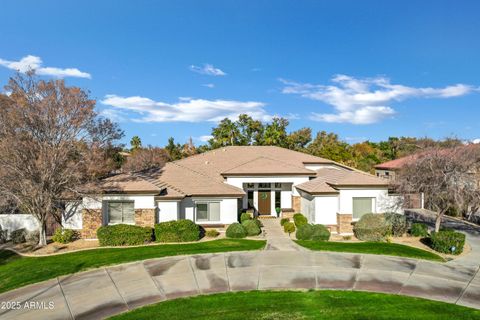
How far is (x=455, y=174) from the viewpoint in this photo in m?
17.5

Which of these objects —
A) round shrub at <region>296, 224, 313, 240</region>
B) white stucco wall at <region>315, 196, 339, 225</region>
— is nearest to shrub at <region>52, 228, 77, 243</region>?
round shrub at <region>296, 224, 313, 240</region>

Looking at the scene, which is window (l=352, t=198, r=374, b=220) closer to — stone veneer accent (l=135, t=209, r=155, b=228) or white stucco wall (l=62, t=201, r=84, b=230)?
stone veneer accent (l=135, t=209, r=155, b=228)

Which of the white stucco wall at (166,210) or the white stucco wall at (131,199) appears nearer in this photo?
the white stucco wall at (131,199)

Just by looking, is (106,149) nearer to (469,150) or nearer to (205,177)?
(205,177)

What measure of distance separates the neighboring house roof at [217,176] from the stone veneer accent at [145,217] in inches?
47.1

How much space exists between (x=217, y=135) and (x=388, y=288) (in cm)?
3781

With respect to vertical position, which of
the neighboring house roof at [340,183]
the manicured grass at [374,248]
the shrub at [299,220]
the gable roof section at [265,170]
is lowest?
the manicured grass at [374,248]

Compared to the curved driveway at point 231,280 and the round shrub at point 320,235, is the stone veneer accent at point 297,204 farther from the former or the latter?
the curved driveway at point 231,280

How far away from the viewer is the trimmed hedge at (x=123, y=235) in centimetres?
1856

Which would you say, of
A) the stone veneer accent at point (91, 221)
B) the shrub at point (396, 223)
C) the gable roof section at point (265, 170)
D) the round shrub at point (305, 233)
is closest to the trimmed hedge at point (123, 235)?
the stone veneer accent at point (91, 221)

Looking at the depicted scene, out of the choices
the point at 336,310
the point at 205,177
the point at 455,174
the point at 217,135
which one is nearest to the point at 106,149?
the point at 205,177

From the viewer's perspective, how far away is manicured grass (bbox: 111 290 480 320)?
9.95 meters

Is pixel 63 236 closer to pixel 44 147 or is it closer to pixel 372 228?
pixel 44 147

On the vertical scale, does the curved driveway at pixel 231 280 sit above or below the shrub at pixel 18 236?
below
